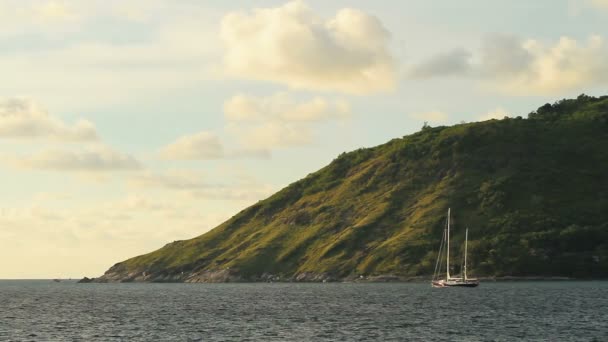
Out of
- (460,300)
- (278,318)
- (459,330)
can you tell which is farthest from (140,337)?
(460,300)

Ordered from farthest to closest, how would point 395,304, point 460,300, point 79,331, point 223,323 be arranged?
1. point 460,300
2. point 395,304
3. point 223,323
4. point 79,331

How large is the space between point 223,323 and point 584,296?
83.0 meters

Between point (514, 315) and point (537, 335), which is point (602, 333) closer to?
point (537, 335)

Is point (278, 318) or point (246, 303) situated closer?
point (278, 318)

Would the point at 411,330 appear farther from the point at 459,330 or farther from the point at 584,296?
the point at 584,296

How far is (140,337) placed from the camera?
10562cm

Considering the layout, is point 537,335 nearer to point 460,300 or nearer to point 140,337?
point 140,337

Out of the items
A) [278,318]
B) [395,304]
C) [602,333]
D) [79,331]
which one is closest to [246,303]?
[395,304]

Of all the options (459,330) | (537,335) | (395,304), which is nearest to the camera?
(537,335)

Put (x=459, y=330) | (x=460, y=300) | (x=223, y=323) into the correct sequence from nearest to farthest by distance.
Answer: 1. (x=459, y=330)
2. (x=223, y=323)
3. (x=460, y=300)

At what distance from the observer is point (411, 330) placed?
108 m

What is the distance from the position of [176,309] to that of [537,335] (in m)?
82.0

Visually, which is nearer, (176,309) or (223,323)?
(223,323)

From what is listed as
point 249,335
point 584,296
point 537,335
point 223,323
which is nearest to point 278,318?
point 223,323
